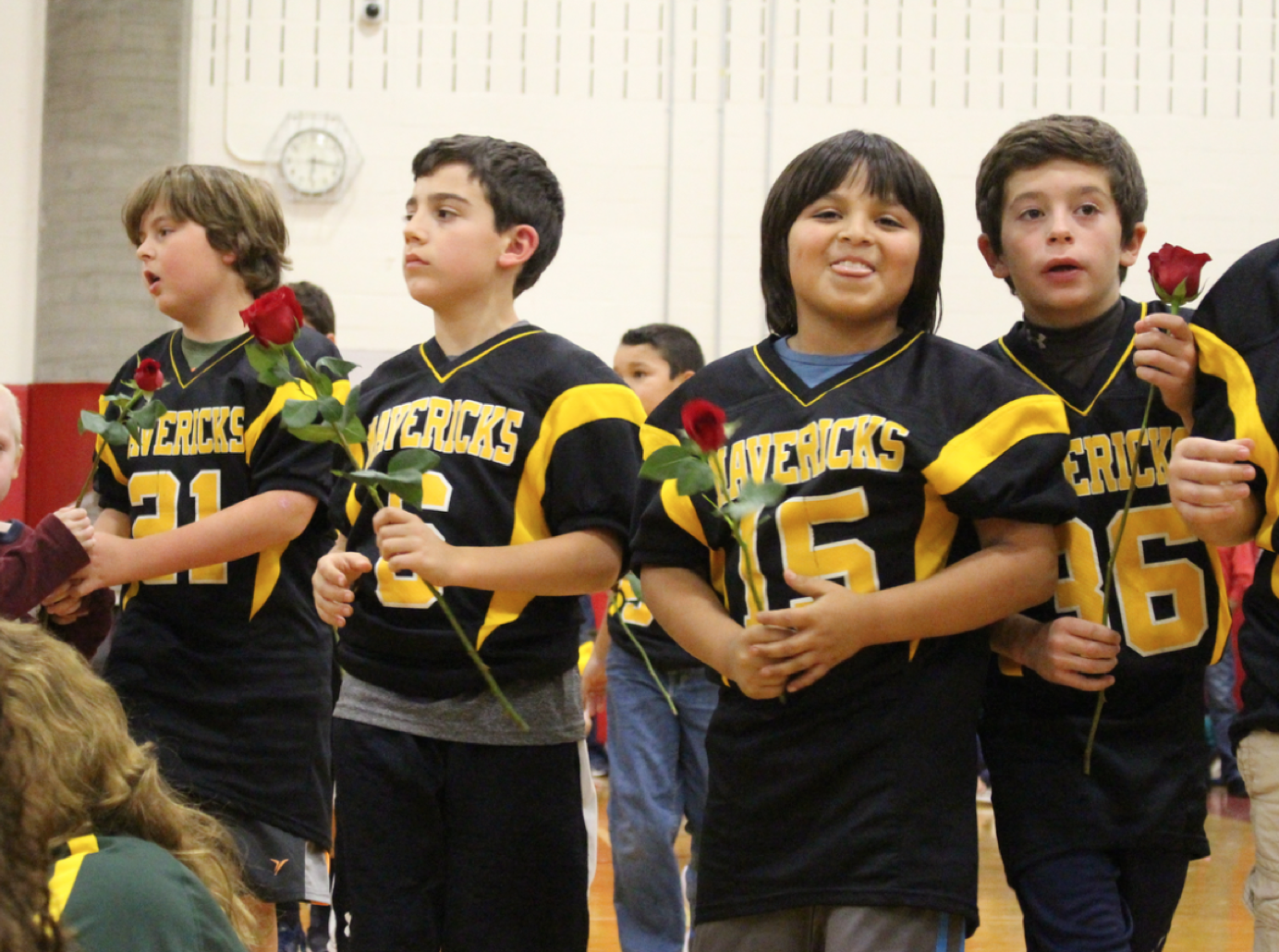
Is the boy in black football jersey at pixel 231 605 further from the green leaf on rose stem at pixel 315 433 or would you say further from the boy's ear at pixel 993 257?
the boy's ear at pixel 993 257

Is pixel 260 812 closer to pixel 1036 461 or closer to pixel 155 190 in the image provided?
pixel 155 190

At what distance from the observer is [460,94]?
26.0ft

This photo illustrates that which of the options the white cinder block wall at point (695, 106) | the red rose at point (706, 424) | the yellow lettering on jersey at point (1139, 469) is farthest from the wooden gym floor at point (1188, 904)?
the white cinder block wall at point (695, 106)

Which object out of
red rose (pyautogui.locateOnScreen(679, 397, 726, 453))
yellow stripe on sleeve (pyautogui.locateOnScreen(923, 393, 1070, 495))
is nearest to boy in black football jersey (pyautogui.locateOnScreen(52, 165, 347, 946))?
red rose (pyautogui.locateOnScreen(679, 397, 726, 453))

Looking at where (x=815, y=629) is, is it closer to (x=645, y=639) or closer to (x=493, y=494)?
(x=493, y=494)

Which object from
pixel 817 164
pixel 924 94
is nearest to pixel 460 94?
pixel 924 94

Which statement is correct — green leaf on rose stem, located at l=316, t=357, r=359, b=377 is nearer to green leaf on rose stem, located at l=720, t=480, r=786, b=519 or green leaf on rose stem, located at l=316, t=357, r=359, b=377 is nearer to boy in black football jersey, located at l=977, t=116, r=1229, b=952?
green leaf on rose stem, located at l=720, t=480, r=786, b=519

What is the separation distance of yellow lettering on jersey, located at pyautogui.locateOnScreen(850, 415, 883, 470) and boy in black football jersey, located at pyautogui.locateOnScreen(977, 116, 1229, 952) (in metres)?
0.36

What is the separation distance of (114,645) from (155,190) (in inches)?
36.7

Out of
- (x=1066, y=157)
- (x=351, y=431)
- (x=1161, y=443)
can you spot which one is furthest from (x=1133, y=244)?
(x=351, y=431)

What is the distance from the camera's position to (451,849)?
2244mm

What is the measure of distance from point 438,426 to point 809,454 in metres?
A: 0.69

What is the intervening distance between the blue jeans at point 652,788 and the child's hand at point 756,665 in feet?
5.79

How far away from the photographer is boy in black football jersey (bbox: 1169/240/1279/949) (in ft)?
5.97
